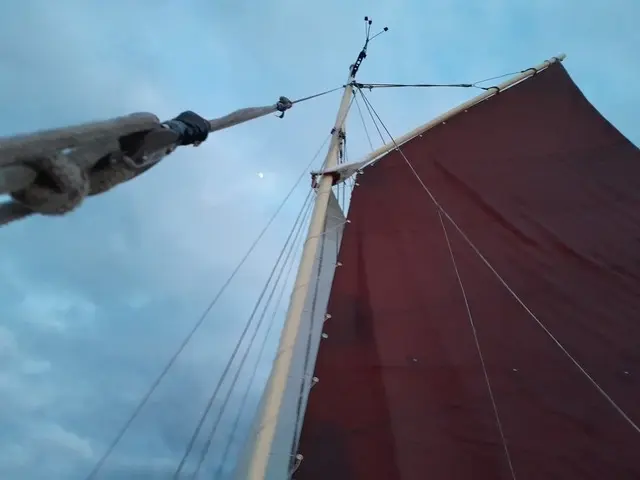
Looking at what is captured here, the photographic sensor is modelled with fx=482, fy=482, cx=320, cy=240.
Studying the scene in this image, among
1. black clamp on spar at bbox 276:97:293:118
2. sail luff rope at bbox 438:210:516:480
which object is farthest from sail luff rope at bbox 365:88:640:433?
black clamp on spar at bbox 276:97:293:118

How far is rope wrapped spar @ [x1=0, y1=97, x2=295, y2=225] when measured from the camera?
1.14m

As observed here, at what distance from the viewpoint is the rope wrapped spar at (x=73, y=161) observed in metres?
1.14

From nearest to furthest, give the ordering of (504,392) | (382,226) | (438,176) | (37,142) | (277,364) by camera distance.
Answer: (37,142)
(277,364)
(504,392)
(382,226)
(438,176)

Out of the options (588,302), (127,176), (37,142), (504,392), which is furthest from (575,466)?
(37,142)

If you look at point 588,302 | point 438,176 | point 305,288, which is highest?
point 438,176

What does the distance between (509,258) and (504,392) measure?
1474 mm

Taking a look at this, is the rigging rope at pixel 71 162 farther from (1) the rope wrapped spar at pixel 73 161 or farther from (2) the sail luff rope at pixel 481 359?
(2) the sail luff rope at pixel 481 359

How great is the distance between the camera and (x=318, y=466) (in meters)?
3.24

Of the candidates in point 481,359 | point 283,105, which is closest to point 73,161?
point 283,105

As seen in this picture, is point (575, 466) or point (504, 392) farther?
point (504, 392)

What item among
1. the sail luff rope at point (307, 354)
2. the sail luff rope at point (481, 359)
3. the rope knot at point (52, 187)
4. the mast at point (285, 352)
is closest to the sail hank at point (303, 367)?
the sail luff rope at point (307, 354)

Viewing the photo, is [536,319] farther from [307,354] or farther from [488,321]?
[307,354]

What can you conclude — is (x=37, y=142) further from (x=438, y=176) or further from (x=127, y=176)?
(x=438, y=176)

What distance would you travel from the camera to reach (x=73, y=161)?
4.20 ft
